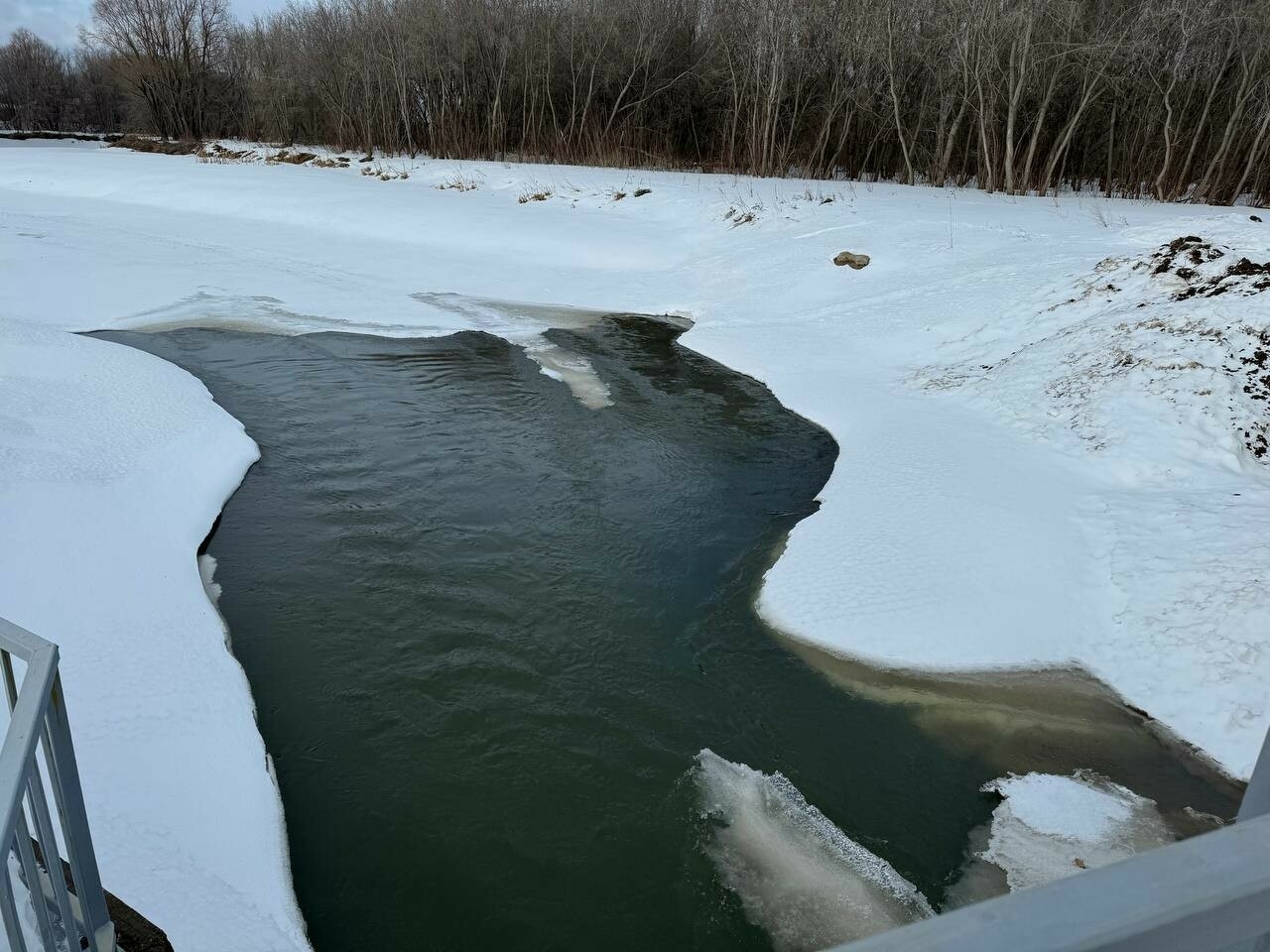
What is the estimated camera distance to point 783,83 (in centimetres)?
1758

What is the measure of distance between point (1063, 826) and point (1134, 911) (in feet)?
10.6

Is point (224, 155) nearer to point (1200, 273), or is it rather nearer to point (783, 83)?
Answer: point (783, 83)

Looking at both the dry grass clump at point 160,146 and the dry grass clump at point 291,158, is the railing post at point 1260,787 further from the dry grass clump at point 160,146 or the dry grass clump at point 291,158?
the dry grass clump at point 160,146

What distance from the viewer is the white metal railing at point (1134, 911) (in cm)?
62

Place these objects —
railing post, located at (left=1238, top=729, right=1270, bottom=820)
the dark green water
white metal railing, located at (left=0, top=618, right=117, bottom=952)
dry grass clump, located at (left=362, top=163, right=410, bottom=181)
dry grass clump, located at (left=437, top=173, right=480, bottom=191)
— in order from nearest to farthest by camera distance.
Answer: railing post, located at (left=1238, top=729, right=1270, bottom=820), white metal railing, located at (left=0, top=618, right=117, bottom=952), the dark green water, dry grass clump, located at (left=437, top=173, right=480, bottom=191), dry grass clump, located at (left=362, top=163, right=410, bottom=181)

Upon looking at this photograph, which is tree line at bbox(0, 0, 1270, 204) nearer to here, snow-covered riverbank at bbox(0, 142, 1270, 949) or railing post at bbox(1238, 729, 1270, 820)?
snow-covered riverbank at bbox(0, 142, 1270, 949)

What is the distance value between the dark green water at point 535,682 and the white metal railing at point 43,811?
1.05 meters

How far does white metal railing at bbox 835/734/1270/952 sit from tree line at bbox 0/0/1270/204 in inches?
589

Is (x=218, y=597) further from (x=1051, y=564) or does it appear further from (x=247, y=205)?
(x=247, y=205)

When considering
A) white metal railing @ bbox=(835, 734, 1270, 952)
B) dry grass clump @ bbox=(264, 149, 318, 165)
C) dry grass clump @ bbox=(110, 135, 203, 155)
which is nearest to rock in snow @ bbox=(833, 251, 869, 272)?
white metal railing @ bbox=(835, 734, 1270, 952)

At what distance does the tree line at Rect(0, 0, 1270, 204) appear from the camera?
14023 millimetres

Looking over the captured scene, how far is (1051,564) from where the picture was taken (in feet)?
16.3

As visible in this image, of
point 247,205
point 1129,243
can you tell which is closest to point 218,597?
point 1129,243

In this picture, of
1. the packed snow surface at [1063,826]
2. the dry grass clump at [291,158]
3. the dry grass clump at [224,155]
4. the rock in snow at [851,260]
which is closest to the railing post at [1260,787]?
the packed snow surface at [1063,826]
